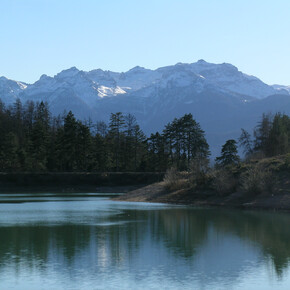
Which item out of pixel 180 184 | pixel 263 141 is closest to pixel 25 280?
pixel 180 184

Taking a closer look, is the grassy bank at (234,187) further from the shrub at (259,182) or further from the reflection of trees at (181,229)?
the reflection of trees at (181,229)

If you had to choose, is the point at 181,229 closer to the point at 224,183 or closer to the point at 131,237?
the point at 131,237

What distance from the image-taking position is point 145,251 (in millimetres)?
32938

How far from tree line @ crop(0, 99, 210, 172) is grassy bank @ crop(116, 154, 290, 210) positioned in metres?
36.6

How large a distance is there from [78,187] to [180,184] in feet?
119

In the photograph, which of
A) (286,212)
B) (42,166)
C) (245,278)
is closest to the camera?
(245,278)

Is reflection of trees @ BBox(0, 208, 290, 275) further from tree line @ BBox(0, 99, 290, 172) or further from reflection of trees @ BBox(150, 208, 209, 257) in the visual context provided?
tree line @ BBox(0, 99, 290, 172)

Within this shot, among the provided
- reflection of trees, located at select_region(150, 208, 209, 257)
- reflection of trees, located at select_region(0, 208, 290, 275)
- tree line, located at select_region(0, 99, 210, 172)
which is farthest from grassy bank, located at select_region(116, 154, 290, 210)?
tree line, located at select_region(0, 99, 210, 172)

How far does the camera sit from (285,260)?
100 feet

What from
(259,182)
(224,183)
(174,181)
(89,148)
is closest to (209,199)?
(224,183)

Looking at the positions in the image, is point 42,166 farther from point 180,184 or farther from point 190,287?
point 190,287

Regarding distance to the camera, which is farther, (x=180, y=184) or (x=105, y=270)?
(x=180, y=184)

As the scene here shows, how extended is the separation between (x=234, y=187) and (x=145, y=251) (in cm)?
4020

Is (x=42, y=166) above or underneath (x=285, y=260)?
above
